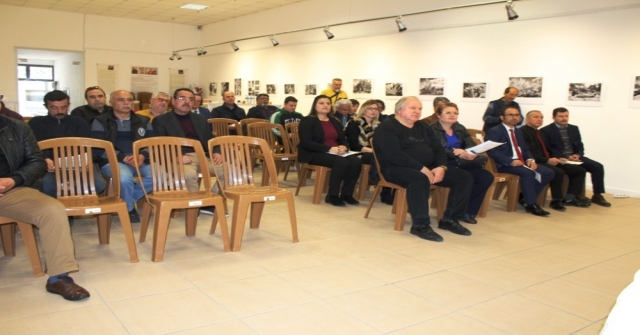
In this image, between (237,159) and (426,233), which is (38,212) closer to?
(237,159)

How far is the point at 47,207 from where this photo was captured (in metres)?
2.79

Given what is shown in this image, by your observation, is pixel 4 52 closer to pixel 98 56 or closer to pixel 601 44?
pixel 98 56

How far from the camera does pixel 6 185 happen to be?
9.25 feet

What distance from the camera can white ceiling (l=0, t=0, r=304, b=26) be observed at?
11609 millimetres

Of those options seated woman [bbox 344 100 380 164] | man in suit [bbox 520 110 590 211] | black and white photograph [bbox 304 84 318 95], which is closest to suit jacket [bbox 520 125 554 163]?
man in suit [bbox 520 110 590 211]

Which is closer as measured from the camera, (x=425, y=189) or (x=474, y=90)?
(x=425, y=189)

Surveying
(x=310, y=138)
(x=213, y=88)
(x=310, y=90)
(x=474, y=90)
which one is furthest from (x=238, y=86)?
(x=310, y=138)

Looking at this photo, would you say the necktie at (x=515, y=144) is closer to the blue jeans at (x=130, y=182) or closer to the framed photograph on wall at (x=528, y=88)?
the framed photograph on wall at (x=528, y=88)

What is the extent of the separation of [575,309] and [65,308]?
9.41 ft

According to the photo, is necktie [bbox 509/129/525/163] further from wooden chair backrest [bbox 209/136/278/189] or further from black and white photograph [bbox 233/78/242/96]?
black and white photograph [bbox 233/78/242/96]

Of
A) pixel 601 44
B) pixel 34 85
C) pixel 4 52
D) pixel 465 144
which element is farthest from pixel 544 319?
pixel 34 85

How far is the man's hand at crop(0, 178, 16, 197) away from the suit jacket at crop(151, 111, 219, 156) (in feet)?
5.57

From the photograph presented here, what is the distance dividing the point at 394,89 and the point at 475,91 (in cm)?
176

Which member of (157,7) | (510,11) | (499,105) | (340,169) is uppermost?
(157,7)
